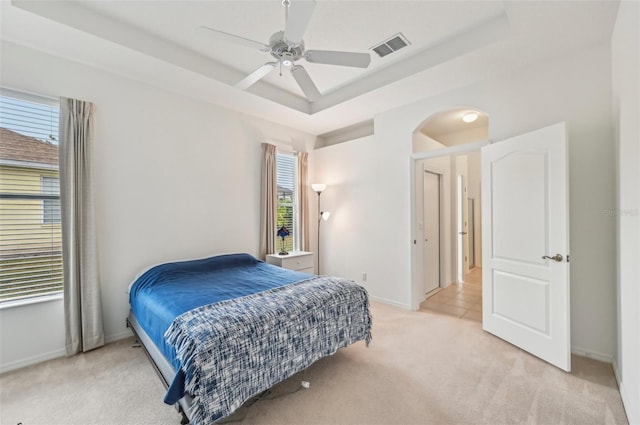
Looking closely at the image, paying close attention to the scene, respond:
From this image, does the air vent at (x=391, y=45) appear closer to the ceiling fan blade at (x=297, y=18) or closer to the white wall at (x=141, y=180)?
the ceiling fan blade at (x=297, y=18)

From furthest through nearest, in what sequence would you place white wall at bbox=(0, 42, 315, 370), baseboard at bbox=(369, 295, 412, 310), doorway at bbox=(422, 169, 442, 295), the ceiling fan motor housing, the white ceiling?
doorway at bbox=(422, 169, 442, 295), baseboard at bbox=(369, 295, 412, 310), white wall at bbox=(0, 42, 315, 370), the white ceiling, the ceiling fan motor housing

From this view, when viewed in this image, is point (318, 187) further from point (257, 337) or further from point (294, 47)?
point (257, 337)

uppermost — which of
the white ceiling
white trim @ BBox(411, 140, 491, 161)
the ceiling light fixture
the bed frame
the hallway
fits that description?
the white ceiling

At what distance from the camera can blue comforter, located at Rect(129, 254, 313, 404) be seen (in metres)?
1.97

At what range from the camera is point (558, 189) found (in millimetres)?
2342

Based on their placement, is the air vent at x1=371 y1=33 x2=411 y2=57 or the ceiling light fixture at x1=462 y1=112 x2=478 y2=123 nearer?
the air vent at x1=371 y1=33 x2=411 y2=57

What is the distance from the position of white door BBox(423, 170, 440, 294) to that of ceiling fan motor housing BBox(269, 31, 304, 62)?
299 centimetres

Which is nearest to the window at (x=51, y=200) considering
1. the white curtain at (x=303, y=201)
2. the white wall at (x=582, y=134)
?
the white curtain at (x=303, y=201)

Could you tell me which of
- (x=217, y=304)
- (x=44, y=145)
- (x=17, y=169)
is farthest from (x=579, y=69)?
(x=17, y=169)

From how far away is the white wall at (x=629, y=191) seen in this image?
63.1 inches

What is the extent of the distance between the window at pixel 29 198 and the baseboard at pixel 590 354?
486 cm

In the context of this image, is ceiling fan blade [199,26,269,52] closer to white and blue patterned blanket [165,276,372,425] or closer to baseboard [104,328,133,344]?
white and blue patterned blanket [165,276,372,425]

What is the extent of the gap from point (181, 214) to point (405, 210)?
2920 millimetres

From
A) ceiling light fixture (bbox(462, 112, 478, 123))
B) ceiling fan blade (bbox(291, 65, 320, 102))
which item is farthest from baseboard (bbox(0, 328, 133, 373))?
ceiling light fixture (bbox(462, 112, 478, 123))
